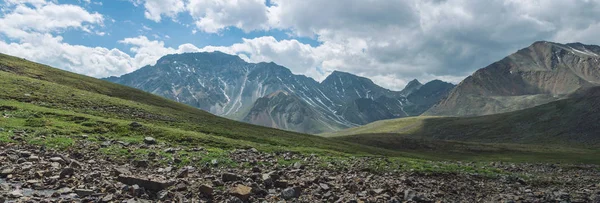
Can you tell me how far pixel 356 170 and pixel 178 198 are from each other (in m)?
16.4

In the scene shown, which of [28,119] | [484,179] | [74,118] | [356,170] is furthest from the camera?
[74,118]

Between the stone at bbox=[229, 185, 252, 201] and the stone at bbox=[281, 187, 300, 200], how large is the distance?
177 cm

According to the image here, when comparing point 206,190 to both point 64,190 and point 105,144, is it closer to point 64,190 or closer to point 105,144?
point 64,190

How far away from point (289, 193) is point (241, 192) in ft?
8.46

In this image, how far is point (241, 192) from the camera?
16734 millimetres

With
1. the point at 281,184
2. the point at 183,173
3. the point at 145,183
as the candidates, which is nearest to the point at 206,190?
the point at 145,183

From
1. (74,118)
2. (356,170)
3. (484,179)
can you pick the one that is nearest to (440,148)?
(484,179)

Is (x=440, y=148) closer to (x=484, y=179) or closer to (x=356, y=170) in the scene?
(x=484, y=179)

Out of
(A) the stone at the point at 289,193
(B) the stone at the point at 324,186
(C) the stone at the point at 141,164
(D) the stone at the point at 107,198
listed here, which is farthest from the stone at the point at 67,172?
(B) the stone at the point at 324,186

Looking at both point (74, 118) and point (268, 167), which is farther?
point (74, 118)

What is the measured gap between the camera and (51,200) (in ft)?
43.8

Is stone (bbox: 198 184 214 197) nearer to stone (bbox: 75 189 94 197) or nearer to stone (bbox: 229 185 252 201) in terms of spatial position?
stone (bbox: 229 185 252 201)

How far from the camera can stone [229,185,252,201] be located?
16562 mm

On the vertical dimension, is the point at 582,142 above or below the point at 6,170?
above
